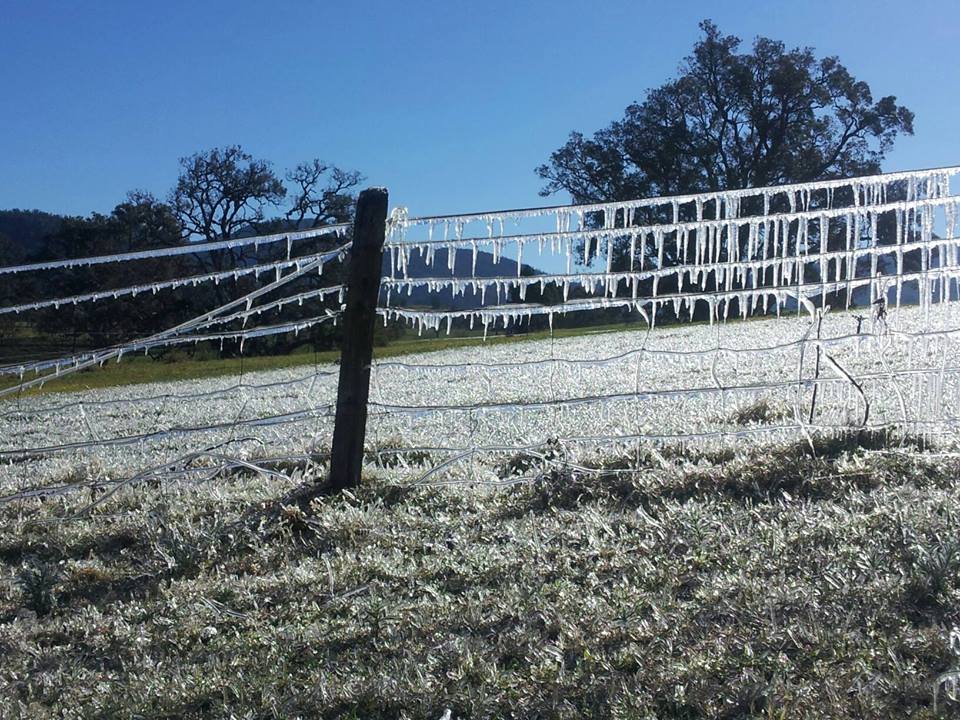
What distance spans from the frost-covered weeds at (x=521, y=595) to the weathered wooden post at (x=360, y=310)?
0.52 meters

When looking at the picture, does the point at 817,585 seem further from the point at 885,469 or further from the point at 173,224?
the point at 173,224

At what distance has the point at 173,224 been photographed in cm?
4494

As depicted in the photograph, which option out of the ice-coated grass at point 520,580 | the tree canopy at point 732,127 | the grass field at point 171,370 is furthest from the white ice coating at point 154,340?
the tree canopy at point 732,127

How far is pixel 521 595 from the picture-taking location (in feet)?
12.6

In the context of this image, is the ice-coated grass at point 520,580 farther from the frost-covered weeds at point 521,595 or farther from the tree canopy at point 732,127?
the tree canopy at point 732,127

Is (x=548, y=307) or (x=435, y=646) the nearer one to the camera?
(x=435, y=646)

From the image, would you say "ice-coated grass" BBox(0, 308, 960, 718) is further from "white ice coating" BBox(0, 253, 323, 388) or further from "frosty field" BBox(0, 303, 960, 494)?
"white ice coating" BBox(0, 253, 323, 388)

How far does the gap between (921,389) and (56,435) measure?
938 cm

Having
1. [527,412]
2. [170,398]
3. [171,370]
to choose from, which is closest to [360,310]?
[527,412]

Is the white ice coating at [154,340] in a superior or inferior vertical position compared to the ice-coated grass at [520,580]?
superior

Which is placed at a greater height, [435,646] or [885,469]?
[885,469]

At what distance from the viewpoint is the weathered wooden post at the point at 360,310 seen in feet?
17.5

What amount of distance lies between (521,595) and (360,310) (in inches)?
87.3

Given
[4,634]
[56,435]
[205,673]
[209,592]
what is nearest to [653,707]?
[205,673]
